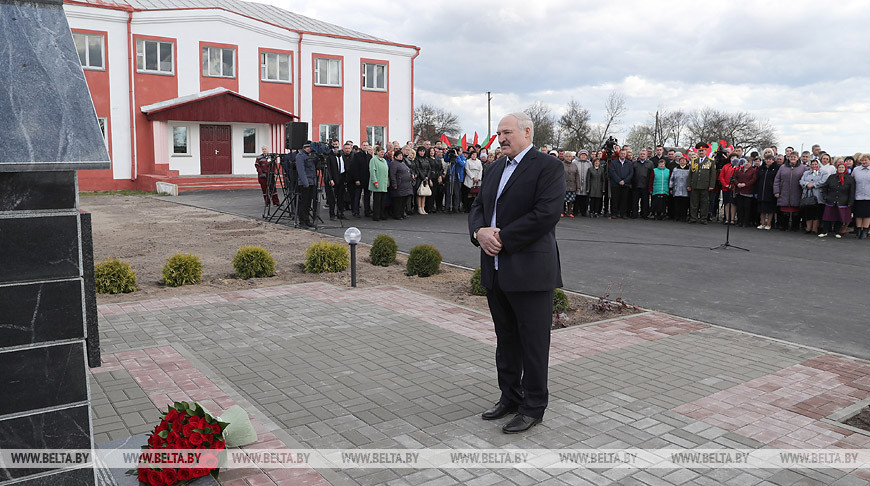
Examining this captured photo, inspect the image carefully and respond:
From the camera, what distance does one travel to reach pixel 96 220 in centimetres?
1781

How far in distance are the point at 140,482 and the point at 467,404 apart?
2.26 m

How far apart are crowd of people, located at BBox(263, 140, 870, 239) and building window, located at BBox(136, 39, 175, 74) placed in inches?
631

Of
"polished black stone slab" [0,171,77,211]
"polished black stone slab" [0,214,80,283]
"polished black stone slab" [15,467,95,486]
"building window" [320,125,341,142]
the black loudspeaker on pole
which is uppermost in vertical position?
"building window" [320,125,341,142]

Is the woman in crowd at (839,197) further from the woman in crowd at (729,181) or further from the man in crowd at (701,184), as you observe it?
the man in crowd at (701,184)

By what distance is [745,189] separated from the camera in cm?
1762

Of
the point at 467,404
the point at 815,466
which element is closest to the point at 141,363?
the point at 467,404

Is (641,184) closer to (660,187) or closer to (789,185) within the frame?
(660,187)

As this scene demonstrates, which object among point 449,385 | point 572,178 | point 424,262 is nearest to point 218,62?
point 572,178

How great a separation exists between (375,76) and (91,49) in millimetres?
14535

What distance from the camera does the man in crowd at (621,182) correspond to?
19719mm

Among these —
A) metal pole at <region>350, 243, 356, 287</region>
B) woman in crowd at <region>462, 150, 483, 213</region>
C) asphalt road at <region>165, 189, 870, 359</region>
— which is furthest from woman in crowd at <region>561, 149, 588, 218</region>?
metal pole at <region>350, 243, 356, 287</region>

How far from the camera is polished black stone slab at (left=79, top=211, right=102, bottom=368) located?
2.91m

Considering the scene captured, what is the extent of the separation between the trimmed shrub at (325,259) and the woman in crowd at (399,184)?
7836 millimetres

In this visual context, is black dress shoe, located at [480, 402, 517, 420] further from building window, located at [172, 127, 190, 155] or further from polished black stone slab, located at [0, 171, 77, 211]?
building window, located at [172, 127, 190, 155]
